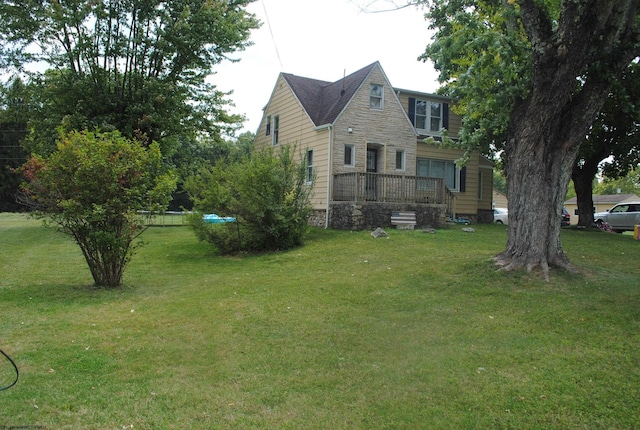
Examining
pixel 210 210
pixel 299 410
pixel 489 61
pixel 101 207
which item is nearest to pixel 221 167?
pixel 210 210

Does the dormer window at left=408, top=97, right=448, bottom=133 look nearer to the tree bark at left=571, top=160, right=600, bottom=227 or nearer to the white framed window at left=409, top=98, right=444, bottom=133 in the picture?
the white framed window at left=409, top=98, right=444, bottom=133

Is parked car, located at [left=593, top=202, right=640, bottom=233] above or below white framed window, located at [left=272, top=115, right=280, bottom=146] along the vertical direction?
below

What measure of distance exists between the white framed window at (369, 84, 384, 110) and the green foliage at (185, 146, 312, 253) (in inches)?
253

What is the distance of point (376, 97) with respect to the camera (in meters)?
18.8

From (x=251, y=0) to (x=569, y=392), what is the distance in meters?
21.5

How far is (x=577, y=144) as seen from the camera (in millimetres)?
8219

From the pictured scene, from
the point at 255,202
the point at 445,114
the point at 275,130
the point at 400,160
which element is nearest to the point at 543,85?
the point at 255,202

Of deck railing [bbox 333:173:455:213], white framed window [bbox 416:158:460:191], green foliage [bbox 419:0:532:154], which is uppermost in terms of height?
green foliage [bbox 419:0:532:154]

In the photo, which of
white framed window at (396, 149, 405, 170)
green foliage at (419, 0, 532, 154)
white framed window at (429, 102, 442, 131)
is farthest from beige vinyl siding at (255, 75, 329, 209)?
green foliage at (419, 0, 532, 154)

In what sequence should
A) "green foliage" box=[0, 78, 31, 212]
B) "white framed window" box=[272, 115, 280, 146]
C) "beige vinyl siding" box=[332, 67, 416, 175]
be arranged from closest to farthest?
"beige vinyl siding" box=[332, 67, 416, 175] → "white framed window" box=[272, 115, 280, 146] → "green foliage" box=[0, 78, 31, 212]

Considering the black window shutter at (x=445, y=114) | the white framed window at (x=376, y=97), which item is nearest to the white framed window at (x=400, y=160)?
the white framed window at (x=376, y=97)

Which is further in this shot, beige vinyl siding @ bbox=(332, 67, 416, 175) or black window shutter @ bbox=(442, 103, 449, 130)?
black window shutter @ bbox=(442, 103, 449, 130)

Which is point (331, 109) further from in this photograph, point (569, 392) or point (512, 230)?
point (569, 392)

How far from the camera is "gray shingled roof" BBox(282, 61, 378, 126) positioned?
18.5 m
